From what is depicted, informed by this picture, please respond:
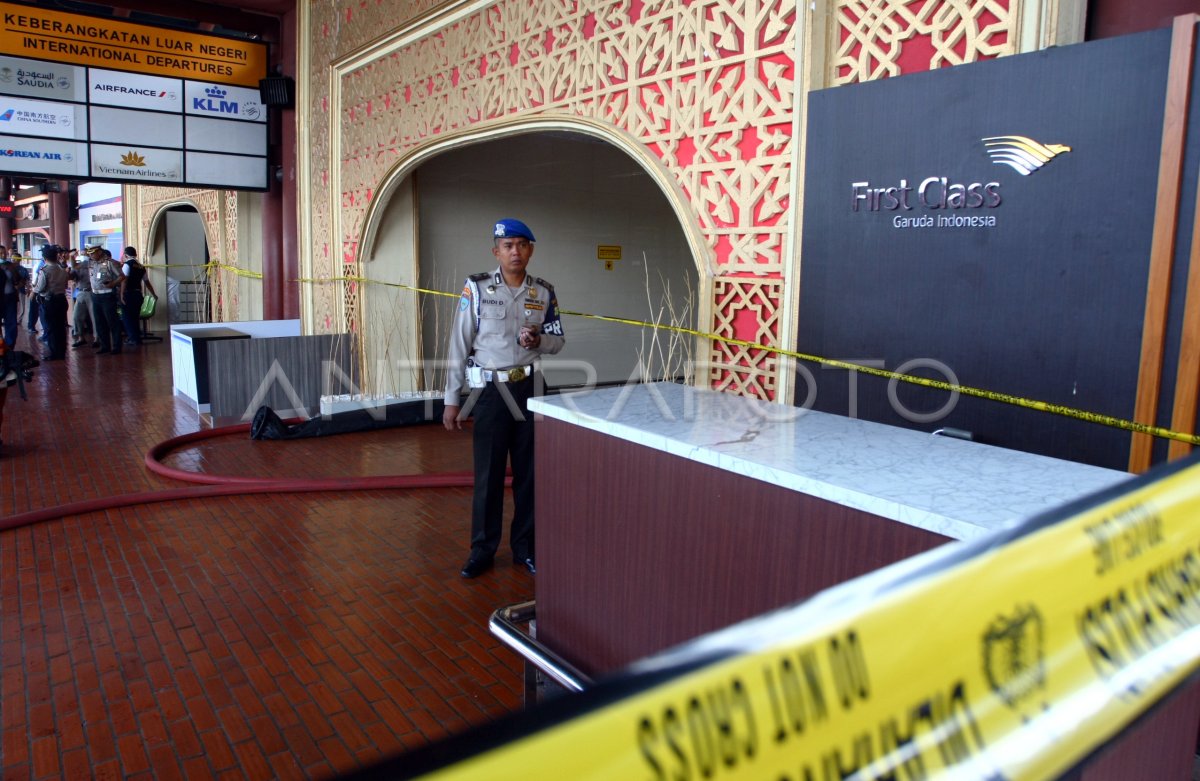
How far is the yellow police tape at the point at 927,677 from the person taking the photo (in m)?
0.63

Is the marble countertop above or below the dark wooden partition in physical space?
above

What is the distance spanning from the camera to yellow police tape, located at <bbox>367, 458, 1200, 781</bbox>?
2.07 ft

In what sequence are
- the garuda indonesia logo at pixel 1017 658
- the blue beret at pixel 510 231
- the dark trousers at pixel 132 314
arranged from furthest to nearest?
the dark trousers at pixel 132 314, the blue beret at pixel 510 231, the garuda indonesia logo at pixel 1017 658

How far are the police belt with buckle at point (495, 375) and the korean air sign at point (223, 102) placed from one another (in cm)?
633

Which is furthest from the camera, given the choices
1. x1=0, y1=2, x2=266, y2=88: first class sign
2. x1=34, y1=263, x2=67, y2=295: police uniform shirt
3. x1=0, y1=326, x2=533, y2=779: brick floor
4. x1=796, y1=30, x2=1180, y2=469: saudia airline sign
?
x1=34, y1=263, x2=67, y2=295: police uniform shirt

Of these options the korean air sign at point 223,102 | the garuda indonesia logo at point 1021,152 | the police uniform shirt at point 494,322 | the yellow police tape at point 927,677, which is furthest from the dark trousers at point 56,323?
the yellow police tape at point 927,677

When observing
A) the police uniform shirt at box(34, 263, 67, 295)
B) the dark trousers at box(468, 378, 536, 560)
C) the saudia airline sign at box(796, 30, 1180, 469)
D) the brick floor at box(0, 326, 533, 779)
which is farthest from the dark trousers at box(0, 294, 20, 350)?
→ the saudia airline sign at box(796, 30, 1180, 469)

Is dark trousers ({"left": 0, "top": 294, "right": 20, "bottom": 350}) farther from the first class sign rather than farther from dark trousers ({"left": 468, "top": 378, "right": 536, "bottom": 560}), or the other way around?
dark trousers ({"left": 468, "top": 378, "right": 536, "bottom": 560})

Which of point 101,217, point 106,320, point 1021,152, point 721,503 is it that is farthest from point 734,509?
point 101,217

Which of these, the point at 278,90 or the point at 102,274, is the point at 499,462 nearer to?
the point at 278,90

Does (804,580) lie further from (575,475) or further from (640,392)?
(640,392)

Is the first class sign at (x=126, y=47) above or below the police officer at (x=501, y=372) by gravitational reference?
above

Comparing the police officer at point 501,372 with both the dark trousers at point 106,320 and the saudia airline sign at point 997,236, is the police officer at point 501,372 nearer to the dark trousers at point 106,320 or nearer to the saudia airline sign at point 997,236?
the saudia airline sign at point 997,236

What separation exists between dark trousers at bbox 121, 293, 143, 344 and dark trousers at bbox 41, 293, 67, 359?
1.32 meters
